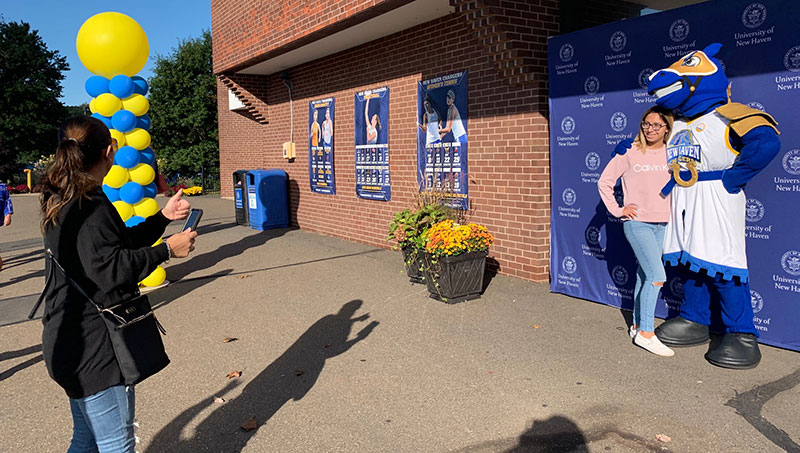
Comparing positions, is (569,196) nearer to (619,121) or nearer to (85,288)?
(619,121)

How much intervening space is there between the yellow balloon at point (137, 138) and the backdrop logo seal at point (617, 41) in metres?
5.66

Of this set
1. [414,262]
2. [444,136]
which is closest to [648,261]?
[414,262]

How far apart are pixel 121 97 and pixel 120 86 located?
146mm

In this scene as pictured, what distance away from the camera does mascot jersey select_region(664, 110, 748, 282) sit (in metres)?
4.47

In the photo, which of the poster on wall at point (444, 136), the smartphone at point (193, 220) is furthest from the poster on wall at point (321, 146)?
the smartphone at point (193, 220)

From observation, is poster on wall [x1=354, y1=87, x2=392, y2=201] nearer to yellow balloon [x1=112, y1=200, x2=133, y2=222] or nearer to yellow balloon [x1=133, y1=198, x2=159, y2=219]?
yellow balloon [x1=133, y1=198, x2=159, y2=219]

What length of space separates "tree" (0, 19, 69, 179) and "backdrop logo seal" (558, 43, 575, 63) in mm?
36280

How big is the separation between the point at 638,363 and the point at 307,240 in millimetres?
7926

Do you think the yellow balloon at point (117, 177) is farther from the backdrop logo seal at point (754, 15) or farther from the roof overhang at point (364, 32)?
the backdrop logo seal at point (754, 15)

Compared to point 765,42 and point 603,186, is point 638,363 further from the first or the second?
point 765,42

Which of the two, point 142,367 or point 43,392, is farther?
point 43,392

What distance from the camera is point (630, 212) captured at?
16.1ft

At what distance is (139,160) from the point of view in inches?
294

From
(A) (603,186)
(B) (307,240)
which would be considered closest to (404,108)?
(B) (307,240)
